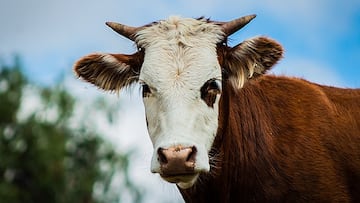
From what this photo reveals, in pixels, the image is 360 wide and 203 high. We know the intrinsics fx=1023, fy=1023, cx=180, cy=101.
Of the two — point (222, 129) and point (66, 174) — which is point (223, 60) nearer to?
point (222, 129)

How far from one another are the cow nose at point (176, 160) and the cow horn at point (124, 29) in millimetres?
1832

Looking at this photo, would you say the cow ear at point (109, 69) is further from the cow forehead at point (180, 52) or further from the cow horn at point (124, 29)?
the cow forehead at point (180, 52)

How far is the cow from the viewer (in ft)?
34.2

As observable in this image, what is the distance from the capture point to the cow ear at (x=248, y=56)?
11203 millimetres

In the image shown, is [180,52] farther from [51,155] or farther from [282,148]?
[51,155]

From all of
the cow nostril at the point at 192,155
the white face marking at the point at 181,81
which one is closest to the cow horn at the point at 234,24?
the white face marking at the point at 181,81

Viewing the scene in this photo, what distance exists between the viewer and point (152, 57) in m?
10.8

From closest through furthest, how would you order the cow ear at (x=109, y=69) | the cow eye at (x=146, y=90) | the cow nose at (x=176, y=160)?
the cow nose at (x=176, y=160)
the cow eye at (x=146, y=90)
the cow ear at (x=109, y=69)

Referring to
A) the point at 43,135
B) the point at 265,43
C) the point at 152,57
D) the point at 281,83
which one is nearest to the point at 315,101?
the point at 281,83

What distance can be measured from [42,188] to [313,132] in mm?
42636

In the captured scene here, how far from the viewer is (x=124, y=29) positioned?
37.4ft

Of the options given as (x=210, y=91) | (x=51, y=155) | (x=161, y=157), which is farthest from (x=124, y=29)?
(x=51, y=155)

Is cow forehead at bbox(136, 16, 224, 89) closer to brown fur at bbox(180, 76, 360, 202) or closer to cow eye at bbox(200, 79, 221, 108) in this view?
cow eye at bbox(200, 79, 221, 108)

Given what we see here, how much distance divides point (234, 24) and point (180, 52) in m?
0.86
